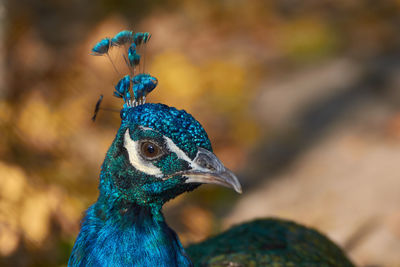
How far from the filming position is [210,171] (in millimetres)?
2012

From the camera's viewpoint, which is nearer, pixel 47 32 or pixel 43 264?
pixel 43 264

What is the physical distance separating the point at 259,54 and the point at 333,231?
11.1 ft

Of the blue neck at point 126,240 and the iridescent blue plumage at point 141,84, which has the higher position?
the iridescent blue plumage at point 141,84

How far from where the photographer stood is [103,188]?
222 centimetres

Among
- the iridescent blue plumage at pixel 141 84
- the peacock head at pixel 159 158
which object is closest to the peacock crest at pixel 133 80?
the iridescent blue plumage at pixel 141 84

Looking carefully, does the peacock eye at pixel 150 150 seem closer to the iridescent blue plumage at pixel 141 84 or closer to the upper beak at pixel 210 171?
the upper beak at pixel 210 171

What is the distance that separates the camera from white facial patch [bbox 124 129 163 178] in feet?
6.76

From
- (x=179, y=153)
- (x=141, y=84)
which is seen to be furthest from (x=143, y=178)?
(x=141, y=84)

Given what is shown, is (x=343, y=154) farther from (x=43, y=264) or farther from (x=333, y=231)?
(x=43, y=264)

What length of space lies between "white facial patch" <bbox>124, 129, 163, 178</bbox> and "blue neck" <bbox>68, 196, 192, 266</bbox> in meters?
0.19

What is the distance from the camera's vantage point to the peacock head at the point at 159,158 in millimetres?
2014

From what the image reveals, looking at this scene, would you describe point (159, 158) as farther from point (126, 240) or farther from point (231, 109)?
point (231, 109)

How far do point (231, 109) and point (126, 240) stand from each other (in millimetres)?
4193

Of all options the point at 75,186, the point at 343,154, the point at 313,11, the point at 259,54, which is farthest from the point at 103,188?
the point at 313,11
